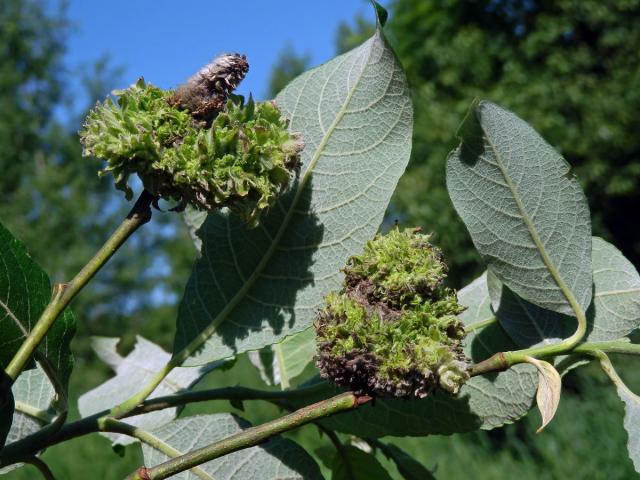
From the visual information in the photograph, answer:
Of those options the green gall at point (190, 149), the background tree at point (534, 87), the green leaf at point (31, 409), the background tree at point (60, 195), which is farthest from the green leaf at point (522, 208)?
the background tree at point (60, 195)

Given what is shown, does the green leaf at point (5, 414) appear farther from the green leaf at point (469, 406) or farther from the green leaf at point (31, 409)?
the green leaf at point (469, 406)

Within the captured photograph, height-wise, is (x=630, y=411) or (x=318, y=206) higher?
(x=318, y=206)

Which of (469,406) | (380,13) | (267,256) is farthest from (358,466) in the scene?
(380,13)

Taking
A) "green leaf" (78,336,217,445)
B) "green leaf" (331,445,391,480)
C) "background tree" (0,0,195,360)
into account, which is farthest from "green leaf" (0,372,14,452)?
"background tree" (0,0,195,360)

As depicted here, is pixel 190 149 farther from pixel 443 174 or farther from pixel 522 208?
pixel 443 174

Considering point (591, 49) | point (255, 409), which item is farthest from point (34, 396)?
point (591, 49)
